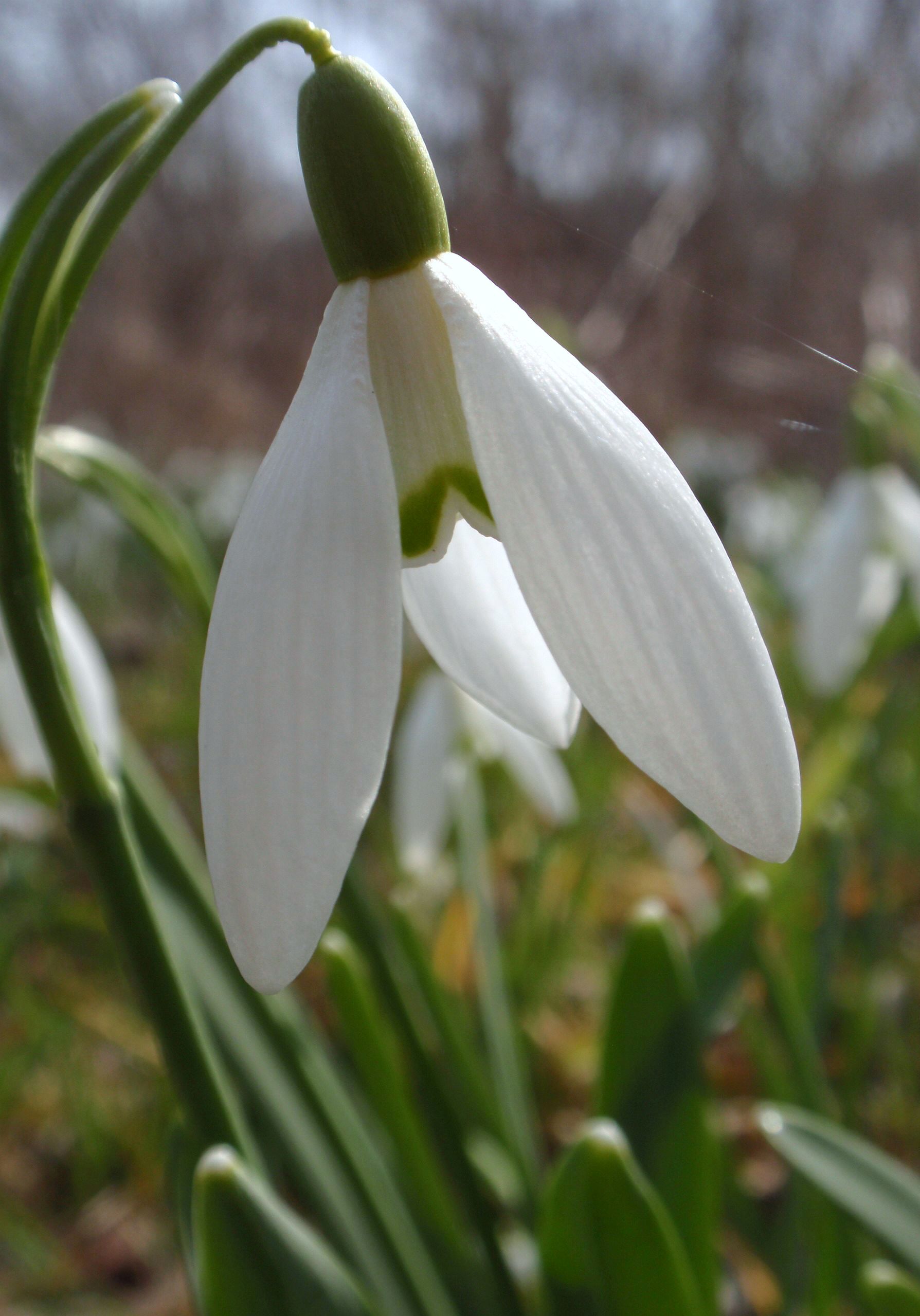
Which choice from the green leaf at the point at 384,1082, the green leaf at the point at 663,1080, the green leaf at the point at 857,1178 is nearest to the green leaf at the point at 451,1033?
the green leaf at the point at 384,1082

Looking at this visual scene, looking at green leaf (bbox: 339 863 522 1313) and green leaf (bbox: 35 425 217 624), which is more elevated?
green leaf (bbox: 35 425 217 624)

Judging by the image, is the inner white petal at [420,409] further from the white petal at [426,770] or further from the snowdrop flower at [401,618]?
the white petal at [426,770]

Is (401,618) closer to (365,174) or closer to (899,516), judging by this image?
(365,174)

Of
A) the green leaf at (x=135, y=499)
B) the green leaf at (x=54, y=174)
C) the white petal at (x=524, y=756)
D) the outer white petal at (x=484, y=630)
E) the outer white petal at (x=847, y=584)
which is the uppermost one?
the green leaf at (x=54, y=174)

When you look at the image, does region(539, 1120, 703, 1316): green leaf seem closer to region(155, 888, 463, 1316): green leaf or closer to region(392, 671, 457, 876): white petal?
region(155, 888, 463, 1316): green leaf

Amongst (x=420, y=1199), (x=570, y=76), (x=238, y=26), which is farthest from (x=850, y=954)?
(x=238, y=26)

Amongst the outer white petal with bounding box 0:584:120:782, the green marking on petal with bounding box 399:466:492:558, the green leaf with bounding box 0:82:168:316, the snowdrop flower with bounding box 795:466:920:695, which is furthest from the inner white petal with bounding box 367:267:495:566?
the snowdrop flower with bounding box 795:466:920:695
